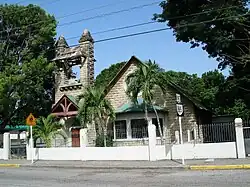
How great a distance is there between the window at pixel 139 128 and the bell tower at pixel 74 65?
7.00 meters

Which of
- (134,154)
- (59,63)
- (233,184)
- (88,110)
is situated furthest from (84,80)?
(233,184)

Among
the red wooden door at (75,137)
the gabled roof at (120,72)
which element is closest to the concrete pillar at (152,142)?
the gabled roof at (120,72)

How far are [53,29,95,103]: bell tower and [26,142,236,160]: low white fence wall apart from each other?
8.38 metres

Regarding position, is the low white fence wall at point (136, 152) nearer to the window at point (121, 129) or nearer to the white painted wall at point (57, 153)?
the white painted wall at point (57, 153)

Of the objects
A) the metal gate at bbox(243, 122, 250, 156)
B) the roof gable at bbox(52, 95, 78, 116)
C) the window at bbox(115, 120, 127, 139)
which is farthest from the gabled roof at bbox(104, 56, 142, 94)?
the metal gate at bbox(243, 122, 250, 156)

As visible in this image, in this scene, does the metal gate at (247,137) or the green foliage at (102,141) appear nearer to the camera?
the metal gate at (247,137)

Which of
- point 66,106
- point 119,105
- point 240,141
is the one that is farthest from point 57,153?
point 240,141

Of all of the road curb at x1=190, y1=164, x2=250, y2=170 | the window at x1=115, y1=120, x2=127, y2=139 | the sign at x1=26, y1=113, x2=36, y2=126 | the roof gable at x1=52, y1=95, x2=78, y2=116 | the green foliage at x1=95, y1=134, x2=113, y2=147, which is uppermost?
the roof gable at x1=52, y1=95, x2=78, y2=116

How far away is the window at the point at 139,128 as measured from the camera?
24119 millimetres

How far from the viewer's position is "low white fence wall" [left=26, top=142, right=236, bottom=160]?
19.2 metres

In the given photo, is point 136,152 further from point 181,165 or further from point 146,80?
point 146,80

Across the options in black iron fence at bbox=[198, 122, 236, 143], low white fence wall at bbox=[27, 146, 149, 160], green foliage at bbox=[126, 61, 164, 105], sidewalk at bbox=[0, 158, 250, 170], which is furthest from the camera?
green foliage at bbox=[126, 61, 164, 105]

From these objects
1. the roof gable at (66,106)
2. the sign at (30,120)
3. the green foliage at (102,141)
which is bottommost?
the green foliage at (102,141)

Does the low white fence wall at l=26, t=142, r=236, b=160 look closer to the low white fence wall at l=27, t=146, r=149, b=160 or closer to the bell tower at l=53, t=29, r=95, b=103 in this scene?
the low white fence wall at l=27, t=146, r=149, b=160
